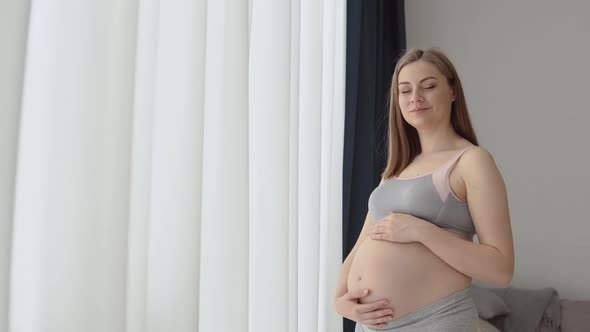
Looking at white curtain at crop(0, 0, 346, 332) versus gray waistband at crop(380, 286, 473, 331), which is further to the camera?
gray waistband at crop(380, 286, 473, 331)

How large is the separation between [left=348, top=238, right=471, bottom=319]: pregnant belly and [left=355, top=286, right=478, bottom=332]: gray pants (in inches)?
0.5

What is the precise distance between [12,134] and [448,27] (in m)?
2.77

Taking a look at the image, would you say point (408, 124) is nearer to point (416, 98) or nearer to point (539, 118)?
point (416, 98)

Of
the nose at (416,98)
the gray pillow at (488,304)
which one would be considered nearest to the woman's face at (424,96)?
the nose at (416,98)

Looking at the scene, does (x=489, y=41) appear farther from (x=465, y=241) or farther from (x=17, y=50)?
(x=17, y=50)

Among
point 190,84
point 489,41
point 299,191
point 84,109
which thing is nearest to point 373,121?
point 299,191

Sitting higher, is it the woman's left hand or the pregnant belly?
the woman's left hand

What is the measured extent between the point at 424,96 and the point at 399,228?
33 centimetres

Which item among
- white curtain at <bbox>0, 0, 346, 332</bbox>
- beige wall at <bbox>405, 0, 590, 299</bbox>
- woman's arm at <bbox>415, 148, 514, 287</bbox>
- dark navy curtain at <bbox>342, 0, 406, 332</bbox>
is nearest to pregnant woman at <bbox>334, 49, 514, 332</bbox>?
woman's arm at <bbox>415, 148, 514, 287</bbox>

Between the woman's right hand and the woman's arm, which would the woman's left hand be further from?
the woman's right hand

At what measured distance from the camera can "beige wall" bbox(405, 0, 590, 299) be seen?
2832 millimetres

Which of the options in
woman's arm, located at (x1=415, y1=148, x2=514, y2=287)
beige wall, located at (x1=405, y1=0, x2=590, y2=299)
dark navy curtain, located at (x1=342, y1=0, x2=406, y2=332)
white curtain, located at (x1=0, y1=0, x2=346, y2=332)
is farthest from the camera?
beige wall, located at (x1=405, y1=0, x2=590, y2=299)

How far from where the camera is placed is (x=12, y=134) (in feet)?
3.11

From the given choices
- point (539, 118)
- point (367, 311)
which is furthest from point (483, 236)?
point (539, 118)
